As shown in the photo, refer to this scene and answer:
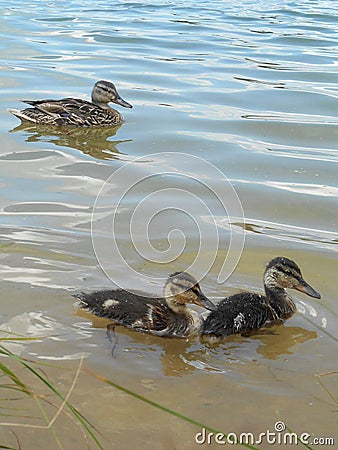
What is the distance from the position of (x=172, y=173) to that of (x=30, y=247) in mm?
1859

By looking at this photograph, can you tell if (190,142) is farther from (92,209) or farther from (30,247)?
(30,247)

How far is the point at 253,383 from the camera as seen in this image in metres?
3.51

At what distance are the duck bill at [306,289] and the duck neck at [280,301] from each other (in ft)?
0.26

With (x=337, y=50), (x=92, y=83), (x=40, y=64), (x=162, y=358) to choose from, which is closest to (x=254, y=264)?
(x=162, y=358)

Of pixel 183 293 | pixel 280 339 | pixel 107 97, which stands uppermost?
pixel 107 97

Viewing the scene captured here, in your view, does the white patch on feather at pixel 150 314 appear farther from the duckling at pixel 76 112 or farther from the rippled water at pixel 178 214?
the duckling at pixel 76 112

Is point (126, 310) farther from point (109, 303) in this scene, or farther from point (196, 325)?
point (196, 325)

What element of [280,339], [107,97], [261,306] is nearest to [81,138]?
[107,97]

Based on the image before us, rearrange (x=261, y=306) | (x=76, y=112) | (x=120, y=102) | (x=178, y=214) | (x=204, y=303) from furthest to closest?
(x=120, y=102)
(x=76, y=112)
(x=178, y=214)
(x=261, y=306)
(x=204, y=303)

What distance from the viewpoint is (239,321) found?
3984 mm

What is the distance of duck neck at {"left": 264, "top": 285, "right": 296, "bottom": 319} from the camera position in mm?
4133

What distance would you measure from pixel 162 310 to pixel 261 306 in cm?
50

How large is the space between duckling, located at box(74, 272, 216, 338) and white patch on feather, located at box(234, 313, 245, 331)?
0.13 metres

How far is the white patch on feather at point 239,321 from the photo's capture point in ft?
13.0
